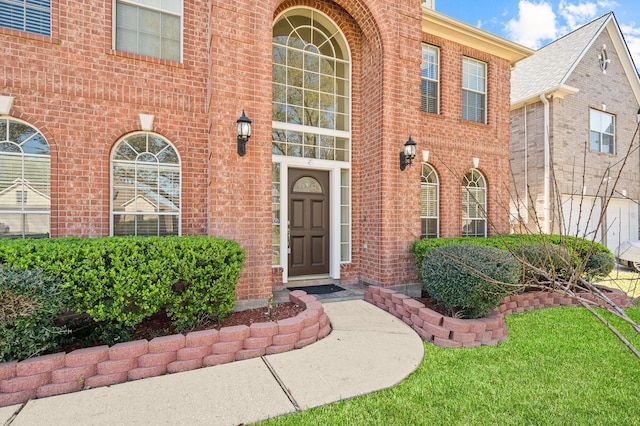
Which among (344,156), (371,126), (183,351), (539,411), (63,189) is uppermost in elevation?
(371,126)

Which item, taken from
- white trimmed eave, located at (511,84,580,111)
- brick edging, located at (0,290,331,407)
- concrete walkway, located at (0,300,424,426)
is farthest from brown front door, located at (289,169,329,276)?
white trimmed eave, located at (511,84,580,111)

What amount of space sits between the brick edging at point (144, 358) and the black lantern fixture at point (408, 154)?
3.53 meters

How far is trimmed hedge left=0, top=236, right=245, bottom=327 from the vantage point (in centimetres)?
339

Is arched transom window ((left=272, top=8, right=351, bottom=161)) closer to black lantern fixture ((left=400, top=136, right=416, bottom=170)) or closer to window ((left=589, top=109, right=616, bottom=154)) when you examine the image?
black lantern fixture ((left=400, top=136, right=416, bottom=170))

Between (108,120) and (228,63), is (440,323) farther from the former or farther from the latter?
(108,120)

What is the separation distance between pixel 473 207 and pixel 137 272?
770cm

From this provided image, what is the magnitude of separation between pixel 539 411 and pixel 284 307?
10.6 ft

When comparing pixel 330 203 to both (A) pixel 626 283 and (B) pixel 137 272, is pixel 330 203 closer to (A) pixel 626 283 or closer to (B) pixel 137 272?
(B) pixel 137 272

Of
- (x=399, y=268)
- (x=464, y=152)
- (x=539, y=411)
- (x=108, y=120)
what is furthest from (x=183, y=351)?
(x=464, y=152)

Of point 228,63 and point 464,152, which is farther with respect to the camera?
point 464,152

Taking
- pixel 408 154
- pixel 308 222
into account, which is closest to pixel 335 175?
pixel 308 222

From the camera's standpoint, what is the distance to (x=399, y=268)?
618cm

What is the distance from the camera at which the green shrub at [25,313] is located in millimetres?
2936

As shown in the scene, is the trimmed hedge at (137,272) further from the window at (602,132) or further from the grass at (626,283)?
the window at (602,132)
